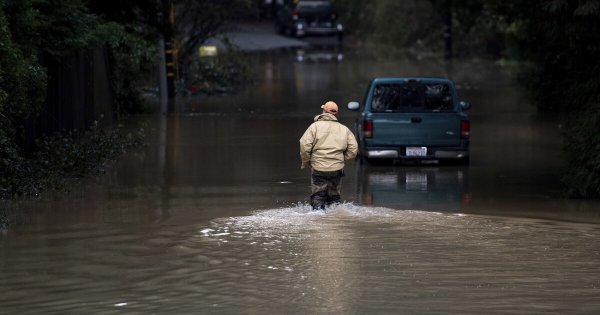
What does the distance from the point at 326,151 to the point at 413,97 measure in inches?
329

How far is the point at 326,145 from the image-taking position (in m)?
17.6

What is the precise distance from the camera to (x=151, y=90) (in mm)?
42500

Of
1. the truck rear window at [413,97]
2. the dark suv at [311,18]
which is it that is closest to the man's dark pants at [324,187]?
the truck rear window at [413,97]

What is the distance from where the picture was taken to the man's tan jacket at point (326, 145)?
17.6 metres

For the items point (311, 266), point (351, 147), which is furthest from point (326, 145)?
point (311, 266)

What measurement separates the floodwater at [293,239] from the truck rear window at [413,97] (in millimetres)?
1139

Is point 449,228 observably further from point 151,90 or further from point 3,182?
point 151,90

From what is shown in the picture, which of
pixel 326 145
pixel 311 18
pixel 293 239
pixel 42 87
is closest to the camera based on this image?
pixel 293 239

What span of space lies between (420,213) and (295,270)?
4.52 metres

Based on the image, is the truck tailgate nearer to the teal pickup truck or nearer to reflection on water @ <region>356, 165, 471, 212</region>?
the teal pickup truck

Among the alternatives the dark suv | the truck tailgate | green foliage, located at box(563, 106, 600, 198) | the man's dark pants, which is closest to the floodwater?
the man's dark pants

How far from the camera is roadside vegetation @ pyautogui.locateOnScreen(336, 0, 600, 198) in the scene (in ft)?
65.8

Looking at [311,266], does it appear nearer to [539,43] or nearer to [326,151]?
[326,151]

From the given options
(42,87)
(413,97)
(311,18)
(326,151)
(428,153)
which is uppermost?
(311,18)
